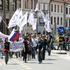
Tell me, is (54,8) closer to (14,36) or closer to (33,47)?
(14,36)

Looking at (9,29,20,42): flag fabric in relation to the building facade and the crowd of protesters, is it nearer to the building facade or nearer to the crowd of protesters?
the crowd of protesters

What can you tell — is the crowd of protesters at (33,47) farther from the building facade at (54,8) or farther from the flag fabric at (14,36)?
the building facade at (54,8)

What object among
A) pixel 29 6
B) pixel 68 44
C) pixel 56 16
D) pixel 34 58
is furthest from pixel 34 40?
pixel 56 16

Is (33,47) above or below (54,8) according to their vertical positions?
below

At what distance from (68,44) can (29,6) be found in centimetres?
2835

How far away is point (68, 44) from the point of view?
151 feet

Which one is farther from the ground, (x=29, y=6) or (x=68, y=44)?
(x=29, y=6)

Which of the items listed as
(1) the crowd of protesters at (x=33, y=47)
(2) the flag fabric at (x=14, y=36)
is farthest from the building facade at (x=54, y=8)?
(1) the crowd of protesters at (x=33, y=47)

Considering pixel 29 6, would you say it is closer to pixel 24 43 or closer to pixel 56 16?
pixel 56 16

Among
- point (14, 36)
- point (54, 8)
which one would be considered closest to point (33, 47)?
point (14, 36)

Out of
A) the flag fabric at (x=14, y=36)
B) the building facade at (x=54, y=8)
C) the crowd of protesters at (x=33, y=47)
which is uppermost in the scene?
the building facade at (x=54, y=8)

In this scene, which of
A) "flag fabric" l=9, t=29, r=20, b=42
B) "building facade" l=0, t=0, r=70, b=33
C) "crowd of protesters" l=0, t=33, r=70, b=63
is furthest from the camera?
"building facade" l=0, t=0, r=70, b=33

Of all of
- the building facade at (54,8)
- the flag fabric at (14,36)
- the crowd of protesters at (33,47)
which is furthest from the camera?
the building facade at (54,8)

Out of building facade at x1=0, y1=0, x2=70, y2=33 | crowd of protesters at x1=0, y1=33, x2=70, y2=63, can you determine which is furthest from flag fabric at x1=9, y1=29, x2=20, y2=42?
building facade at x1=0, y1=0, x2=70, y2=33
